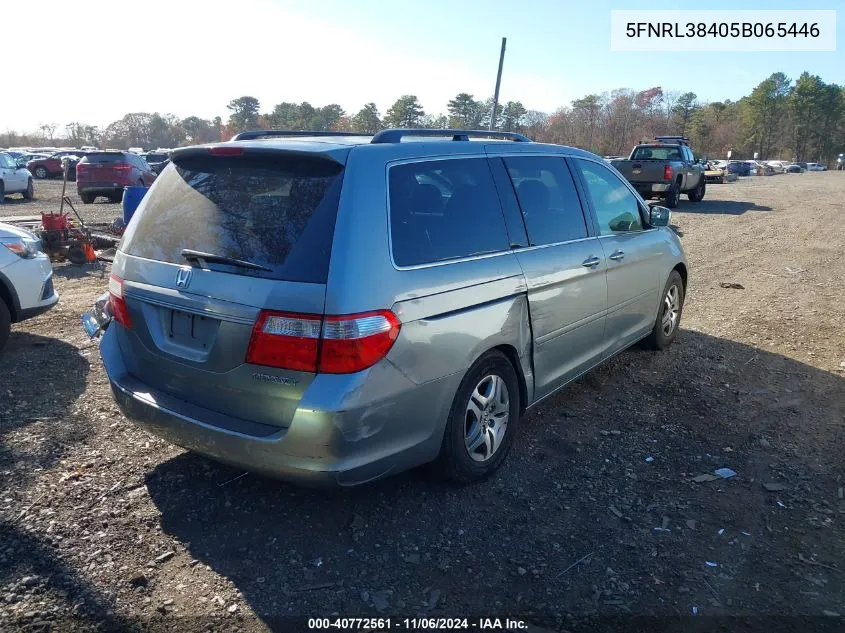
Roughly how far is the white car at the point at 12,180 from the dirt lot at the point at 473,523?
19911 millimetres

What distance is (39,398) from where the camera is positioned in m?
4.88

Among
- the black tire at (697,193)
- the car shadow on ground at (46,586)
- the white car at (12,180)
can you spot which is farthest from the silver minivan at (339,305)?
the white car at (12,180)

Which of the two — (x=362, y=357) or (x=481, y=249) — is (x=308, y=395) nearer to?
(x=362, y=357)

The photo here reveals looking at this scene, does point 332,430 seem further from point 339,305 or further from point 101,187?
point 101,187

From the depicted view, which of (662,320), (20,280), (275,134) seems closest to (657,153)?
(662,320)

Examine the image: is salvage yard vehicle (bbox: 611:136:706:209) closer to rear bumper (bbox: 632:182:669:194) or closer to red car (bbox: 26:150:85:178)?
rear bumper (bbox: 632:182:669:194)

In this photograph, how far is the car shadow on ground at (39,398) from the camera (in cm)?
404

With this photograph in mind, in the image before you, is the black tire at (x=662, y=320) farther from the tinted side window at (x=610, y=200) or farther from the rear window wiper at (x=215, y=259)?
the rear window wiper at (x=215, y=259)

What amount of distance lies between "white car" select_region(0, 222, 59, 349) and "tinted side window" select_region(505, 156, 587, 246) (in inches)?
175

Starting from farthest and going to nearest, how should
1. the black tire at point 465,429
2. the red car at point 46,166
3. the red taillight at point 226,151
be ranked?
the red car at point 46,166
the black tire at point 465,429
the red taillight at point 226,151

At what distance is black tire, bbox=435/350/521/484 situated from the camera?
3.46 meters

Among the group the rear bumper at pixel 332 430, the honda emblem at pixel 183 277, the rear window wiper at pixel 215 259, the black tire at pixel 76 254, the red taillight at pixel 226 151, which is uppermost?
the red taillight at pixel 226 151

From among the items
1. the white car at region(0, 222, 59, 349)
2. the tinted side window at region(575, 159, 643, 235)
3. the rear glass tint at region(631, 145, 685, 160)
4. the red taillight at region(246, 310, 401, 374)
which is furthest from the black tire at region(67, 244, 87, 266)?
the rear glass tint at region(631, 145, 685, 160)

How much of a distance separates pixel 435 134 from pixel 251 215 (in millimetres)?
1376
